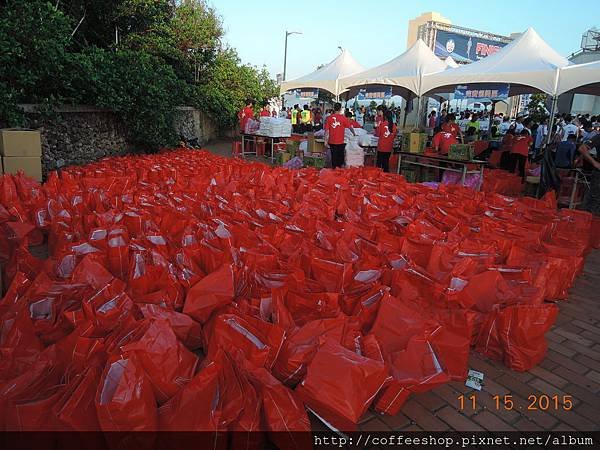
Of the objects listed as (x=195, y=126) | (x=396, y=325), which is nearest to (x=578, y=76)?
(x=396, y=325)

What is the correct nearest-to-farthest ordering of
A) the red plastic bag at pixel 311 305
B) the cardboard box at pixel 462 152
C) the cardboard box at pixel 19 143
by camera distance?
the red plastic bag at pixel 311 305, the cardboard box at pixel 19 143, the cardboard box at pixel 462 152

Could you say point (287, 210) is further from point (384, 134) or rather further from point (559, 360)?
point (384, 134)

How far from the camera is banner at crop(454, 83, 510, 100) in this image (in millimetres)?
10039

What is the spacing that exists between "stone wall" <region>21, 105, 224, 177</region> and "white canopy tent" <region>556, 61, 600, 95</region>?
29.0 feet

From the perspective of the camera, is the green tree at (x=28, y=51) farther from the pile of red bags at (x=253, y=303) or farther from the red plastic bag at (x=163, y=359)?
the red plastic bag at (x=163, y=359)

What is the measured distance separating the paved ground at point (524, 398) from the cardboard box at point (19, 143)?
19.2ft

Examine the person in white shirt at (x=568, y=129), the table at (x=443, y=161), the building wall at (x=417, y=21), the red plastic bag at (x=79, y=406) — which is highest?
the building wall at (x=417, y=21)

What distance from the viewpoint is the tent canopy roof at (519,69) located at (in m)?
8.34

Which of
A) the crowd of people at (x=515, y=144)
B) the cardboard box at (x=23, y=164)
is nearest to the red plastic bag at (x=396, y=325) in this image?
the crowd of people at (x=515, y=144)

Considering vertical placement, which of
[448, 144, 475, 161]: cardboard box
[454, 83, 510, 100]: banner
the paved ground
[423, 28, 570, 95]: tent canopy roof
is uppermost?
[423, 28, 570, 95]: tent canopy roof

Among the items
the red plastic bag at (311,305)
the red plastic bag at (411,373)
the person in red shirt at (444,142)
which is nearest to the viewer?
the red plastic bag at (411,373)

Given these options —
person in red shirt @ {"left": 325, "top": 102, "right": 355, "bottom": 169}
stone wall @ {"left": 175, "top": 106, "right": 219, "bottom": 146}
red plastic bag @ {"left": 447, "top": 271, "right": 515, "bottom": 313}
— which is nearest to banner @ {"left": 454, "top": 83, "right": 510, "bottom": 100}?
person in red shirt @ {"left": 325, "top": 102, "right": 355, "bottom": 169}

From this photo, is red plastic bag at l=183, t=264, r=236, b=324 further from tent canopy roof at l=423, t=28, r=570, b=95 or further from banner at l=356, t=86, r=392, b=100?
banner at l=356, t=86, r=392, b=100

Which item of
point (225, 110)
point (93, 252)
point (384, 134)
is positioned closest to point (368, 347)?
point (93, 252)
